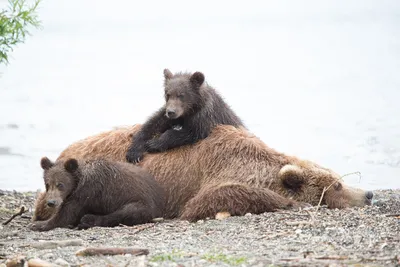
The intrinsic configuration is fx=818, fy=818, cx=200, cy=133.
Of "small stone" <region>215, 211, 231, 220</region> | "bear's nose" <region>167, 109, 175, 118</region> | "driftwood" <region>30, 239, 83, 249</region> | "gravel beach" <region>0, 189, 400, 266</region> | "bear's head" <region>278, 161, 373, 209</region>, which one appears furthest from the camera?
"bear's nose" <region>167, 109, 175, 118</region>

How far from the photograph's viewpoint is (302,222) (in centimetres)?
945

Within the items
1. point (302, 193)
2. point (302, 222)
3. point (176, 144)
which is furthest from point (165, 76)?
point (302, 222)

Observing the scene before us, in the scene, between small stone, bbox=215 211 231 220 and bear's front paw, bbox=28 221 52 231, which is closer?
small stone, bbox=215 211 231 220

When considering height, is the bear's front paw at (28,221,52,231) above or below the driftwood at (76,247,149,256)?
below

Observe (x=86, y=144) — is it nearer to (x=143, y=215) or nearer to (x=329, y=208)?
(x=143, y=215)

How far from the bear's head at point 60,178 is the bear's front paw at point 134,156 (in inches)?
39.3

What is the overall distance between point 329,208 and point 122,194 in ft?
8.99

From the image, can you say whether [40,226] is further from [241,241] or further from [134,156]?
[241,241]

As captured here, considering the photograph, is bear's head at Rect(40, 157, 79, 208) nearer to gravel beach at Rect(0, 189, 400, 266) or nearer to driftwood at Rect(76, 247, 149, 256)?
gravel beach at Rect(0, 189, 400, 266)

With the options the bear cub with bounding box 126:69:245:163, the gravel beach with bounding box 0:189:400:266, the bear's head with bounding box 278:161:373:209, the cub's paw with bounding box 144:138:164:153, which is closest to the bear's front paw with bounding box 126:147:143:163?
the bear cub with bounding box 126:69:245:163

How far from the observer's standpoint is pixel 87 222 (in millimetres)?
10633

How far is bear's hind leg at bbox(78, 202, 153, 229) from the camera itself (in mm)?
10633

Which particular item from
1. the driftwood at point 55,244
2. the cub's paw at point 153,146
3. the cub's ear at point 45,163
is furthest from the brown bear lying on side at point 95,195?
the driftwood at point 55,244

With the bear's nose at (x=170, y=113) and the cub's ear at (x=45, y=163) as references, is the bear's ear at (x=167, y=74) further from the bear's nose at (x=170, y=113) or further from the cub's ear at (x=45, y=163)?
the cub's ear at (x=45, y=163)
